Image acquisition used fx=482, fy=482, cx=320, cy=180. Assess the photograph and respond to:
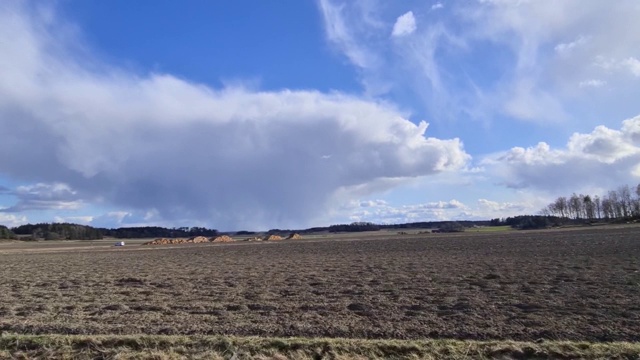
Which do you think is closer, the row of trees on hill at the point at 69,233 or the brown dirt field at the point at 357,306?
the brown dirt field at the point at 357,306

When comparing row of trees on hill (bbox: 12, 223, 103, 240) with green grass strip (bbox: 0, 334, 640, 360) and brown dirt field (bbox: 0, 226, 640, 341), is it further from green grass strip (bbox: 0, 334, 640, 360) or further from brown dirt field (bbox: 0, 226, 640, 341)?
green grass strip (bbox: 0, 334, 640, 360)

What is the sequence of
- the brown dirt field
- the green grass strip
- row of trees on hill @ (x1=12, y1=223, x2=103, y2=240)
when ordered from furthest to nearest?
row of trees on hill @ (x1=12, y1=223, x2=103, y2=240), the brown dirt field, the green grass strip

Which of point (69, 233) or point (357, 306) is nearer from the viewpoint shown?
point (357, 306)

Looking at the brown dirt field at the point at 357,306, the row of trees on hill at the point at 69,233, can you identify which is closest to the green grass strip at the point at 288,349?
the brown dirt field at the point at 357,306

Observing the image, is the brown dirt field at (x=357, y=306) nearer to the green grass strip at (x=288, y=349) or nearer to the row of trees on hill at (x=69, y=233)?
the green grass strip at (x=288, y=349)

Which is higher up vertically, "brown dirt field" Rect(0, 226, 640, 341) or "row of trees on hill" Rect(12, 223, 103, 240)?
"row of trees on hill" Rect(12, 223, 103, 240)

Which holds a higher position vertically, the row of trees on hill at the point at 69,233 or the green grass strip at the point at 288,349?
the row of trees on hill at the point at 69,233

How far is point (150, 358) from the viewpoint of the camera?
8484 mm

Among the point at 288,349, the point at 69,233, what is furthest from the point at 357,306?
the point at 69,233

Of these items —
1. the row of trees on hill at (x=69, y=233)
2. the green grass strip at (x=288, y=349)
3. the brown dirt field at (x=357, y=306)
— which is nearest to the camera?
the green grass strip at (x=288, y=349)

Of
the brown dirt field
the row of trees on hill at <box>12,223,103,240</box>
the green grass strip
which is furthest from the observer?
the row of trees on hill at <box>12,223,103,240</box>

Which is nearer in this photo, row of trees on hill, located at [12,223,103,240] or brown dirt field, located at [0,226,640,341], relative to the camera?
brown dirt field, located at [0,226,640,341]

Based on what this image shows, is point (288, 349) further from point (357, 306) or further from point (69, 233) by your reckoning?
point (69, 233)

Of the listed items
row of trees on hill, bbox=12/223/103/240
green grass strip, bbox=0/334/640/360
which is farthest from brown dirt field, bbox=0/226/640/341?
row of trees on hill, bbox=12/223/103/240
